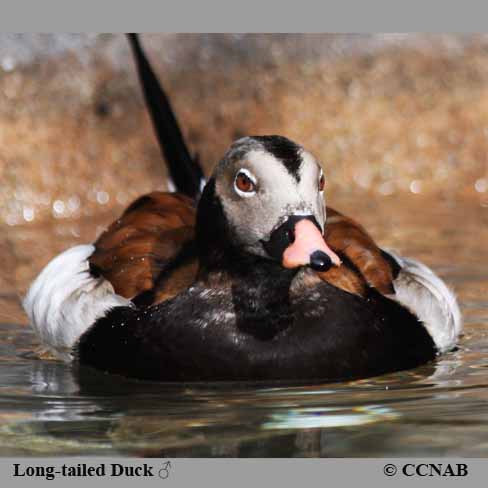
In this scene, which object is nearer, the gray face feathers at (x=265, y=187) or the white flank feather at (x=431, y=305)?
the gray face feathers at (x=265, y=187)

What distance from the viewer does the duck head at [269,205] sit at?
4570 millimetres

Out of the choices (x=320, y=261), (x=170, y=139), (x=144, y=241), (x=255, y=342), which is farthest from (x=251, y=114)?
(x=320, y=261)

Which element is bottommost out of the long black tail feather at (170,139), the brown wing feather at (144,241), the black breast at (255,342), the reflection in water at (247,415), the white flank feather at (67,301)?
the reflection in water at (247,415)

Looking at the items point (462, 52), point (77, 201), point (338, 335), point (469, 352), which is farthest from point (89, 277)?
point (462, 52)

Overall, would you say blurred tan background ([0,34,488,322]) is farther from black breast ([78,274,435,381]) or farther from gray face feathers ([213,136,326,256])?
gray face feathers ([213,136,326,256])

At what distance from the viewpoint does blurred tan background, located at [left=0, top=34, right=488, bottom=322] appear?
889 cm

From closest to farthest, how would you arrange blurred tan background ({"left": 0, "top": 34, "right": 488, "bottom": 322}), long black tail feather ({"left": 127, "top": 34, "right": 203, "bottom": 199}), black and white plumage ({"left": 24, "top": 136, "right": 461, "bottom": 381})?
black and white plumage ({"left": 24, "top": 136, "right": 461, "bottom": 381})
long black tail feather ({"left": 127, "top": 34, "right": 203, "bottom": 199})
blurred tan background ({"left": 0, "top": 34, "right": 488, "bottom": 322})

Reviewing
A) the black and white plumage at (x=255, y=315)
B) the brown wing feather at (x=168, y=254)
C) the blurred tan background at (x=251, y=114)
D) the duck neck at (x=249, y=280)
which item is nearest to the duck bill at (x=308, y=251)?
the black and white plumage at (x=255, y=315)

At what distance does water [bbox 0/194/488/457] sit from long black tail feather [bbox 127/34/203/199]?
4.04 feet

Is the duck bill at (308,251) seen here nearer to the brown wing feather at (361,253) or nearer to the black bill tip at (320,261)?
the black bill tip at (320,261)

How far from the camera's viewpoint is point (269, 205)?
15.5ft

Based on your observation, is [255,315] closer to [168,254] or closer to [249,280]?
[249,280]

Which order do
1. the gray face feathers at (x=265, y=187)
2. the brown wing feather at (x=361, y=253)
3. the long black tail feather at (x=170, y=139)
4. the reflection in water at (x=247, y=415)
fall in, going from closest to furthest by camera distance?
1. the reflection in water at (x=247, y=415)
2. the gray face feathers at (x=265, y=187)
3. the brown wing feather at (x=361, y=253)
4. the long black tail feather at (x=170, y=139)

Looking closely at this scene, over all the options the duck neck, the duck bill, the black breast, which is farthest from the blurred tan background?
the duck bill
